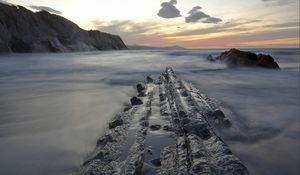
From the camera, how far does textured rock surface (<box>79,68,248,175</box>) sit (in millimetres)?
1918

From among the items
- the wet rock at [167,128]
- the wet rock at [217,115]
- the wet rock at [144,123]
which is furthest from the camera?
the wet rock at [217,115]

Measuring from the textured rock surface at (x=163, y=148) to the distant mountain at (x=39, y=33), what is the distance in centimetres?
4823

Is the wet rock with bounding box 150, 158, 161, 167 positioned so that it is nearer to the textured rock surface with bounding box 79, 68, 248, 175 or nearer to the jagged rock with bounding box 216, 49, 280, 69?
the textured rock surface with bounding box 79, 68, 248, 175

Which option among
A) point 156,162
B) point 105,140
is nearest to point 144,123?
point 105,140

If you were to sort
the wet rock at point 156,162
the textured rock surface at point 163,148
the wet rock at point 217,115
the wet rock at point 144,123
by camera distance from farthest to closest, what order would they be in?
the wet rock at point 217,115
the wet rock at point 144,123
the wet rock at point 156,162
the textured rock surface at point 163,148

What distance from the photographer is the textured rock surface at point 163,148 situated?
6.29ft

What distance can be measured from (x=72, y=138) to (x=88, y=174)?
104 cm

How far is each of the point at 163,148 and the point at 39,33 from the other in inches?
2404

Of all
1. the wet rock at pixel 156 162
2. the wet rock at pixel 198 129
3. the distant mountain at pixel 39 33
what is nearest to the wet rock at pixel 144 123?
the wet rock at pixel 198 129

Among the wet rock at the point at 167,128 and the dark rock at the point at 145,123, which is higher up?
the dark rock at the point at 145,123

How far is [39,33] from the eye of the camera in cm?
5812

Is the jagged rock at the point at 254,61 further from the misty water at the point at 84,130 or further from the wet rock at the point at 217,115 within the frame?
the wet rock at the point at 217,115

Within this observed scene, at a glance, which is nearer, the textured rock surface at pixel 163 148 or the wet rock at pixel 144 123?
the textured rock surface at pixel 163 148

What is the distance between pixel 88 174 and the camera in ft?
6.32
